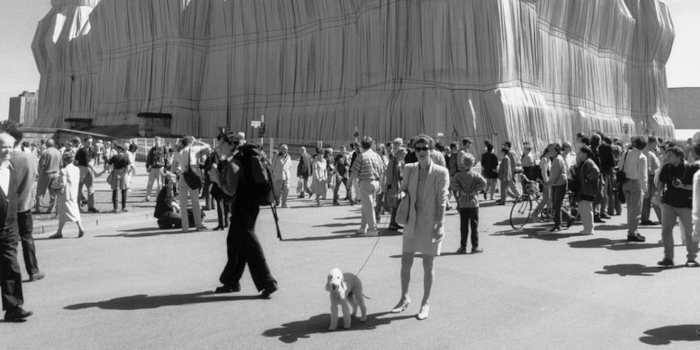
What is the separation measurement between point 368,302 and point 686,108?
293 ft

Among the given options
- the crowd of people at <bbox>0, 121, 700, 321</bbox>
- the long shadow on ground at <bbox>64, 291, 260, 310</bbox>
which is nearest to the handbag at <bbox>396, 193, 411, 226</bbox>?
the crowd of people at <bbox>0, 121, 700, 321</bbox>

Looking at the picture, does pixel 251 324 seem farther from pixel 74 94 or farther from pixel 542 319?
pixel 74 94

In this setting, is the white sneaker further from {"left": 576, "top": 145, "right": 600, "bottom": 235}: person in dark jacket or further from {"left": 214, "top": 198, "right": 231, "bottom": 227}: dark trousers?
{"left": 214, "top": 198, "right": 231, "bottom": 227}: dark trousers

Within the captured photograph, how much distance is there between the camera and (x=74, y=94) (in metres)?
67.8

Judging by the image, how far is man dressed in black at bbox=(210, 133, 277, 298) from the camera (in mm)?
6480

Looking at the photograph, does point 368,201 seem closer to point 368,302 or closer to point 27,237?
point 368,302

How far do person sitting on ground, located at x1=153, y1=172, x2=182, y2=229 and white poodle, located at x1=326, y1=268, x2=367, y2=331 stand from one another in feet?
25.1

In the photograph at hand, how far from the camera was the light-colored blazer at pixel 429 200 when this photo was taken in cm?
570

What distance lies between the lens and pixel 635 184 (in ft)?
34.0

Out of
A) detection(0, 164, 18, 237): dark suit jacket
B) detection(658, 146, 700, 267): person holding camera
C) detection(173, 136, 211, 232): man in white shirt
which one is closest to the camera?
detection(0, 164, 18, 237): dark suit jacket

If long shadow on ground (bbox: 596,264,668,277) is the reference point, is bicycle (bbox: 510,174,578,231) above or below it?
above

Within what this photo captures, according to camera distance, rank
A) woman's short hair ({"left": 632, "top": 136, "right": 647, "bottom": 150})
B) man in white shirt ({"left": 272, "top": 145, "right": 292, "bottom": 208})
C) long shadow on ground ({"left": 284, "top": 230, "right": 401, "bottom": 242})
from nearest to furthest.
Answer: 1. woman's short hair ({"left": 632, "top": 136, "right": 647, "bottom": 150})
2. long shadow on ground ({"left": 284, "top": 230, "right": 401, "bottom": 242})
3. man in white shirt ({"left": 272, "top": 145, "right": 292, "bottom": 208})

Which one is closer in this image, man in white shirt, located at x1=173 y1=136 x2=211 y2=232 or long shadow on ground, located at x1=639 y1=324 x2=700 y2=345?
long shadow on ground, located at x1=639 y1=324 x2=700 y2=345

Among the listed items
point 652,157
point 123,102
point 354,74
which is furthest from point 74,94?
point 652,157
